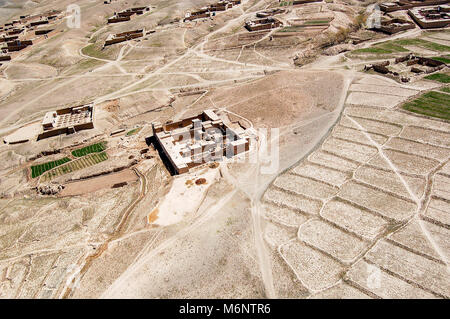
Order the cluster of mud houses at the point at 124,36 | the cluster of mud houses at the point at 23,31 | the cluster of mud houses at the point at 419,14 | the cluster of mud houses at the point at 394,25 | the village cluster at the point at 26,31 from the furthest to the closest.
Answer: the cluster of mud houses at the point at 23,31 < the village cluster at the point at 26,31 < the cluster of mud houses at the point at 124,36 < the cluster of mud houses at the point at 419,14 < the cluster of mud houses at the point at 394,25

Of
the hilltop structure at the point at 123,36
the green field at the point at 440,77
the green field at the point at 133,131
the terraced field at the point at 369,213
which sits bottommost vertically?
the terraced field at the point at 369,213

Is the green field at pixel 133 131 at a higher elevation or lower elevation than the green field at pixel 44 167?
higher

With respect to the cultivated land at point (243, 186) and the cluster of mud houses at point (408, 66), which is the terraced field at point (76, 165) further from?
the cluster of mud houses at point (408, 66)

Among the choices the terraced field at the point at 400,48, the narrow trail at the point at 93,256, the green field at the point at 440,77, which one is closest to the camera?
the narrow trail at the point at 93,256

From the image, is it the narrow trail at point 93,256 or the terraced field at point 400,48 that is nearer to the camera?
the narrow trail at point 93,256

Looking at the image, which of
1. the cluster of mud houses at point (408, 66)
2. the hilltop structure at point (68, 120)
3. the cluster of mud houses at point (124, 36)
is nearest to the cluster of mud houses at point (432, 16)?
the cluster of mud houses at point (408, 66)

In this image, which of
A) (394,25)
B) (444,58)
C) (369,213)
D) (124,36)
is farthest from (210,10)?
(369,213)

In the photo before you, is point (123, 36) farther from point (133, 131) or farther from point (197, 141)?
point (197, 141)

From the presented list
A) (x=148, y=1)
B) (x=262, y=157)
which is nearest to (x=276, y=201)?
(x=262, y=157)

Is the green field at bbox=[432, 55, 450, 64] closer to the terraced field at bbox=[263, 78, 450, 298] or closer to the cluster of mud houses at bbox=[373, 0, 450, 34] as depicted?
the cluster of mud houses at bbox=[373, 0, 450, 34]
